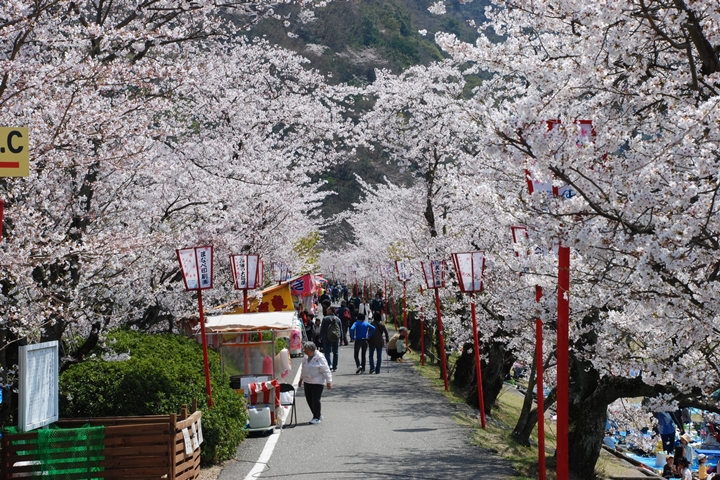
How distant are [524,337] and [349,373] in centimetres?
870

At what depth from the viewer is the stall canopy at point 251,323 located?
14594mm

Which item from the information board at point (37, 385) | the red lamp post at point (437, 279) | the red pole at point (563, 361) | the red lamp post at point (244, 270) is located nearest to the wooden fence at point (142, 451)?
the information board at point (37, 385)

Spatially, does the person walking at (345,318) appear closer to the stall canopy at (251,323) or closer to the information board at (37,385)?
the stall canopy at (251,323)

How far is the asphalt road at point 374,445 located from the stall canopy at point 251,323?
177 centimetres

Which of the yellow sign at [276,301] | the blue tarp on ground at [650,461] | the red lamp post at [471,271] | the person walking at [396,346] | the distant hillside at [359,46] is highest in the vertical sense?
the distant hillside at [359,46]

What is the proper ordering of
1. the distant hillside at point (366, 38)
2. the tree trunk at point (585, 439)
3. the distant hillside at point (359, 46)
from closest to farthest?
the tree trunk at point (585, 439) → the distant hillside at point (359, 46) → the distant hillside at point (366, 38)

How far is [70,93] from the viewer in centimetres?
826

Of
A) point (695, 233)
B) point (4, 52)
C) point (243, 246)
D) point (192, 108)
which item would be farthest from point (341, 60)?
point (695, 233)

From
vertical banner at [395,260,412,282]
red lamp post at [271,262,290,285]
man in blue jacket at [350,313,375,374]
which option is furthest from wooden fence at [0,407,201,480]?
red lamp post at [271,262,290,285]

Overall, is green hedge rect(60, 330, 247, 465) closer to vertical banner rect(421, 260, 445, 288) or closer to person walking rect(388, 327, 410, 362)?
vertical banner rect(421, 260, 445, 288)

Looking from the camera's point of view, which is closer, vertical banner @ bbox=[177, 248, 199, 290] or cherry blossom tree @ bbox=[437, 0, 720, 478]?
cherry blossom tree @ bbox=[437, 0, 720, 478]

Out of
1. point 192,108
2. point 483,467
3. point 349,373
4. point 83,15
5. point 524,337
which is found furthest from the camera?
point 349,373

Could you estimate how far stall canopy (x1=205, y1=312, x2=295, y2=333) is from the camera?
575 inches

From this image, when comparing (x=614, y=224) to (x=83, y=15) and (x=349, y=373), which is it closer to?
(x=83, y=15)
